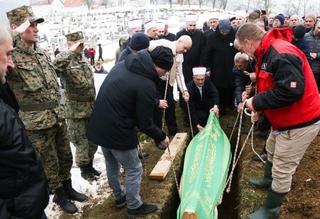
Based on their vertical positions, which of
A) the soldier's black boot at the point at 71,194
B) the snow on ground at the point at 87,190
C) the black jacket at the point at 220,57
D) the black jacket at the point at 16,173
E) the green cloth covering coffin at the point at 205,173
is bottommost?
the snow on ground at the point at 87,190

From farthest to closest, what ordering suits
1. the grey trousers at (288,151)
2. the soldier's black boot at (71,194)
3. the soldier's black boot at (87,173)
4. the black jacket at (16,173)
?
the soldier's black boot at (87,173) → the soldier's black boot at (71,194) → the grey trousers at (288,151) → the black jacket at (16,173)

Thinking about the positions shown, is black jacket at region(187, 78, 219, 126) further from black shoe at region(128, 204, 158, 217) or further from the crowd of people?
black shoe at region(128, 204, 158, 217)

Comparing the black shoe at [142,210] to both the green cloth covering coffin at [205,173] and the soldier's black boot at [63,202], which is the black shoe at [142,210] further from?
the soldier's black boot at [63,202]

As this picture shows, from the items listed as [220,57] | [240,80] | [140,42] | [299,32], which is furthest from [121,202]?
[299,32]

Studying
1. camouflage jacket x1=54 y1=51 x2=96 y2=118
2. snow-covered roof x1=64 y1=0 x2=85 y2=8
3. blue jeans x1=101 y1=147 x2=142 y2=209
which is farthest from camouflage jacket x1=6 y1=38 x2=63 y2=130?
snow-covered roof x1=64 y1=0 x2=85 y2=8

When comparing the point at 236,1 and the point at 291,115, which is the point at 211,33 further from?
the point at 236,1

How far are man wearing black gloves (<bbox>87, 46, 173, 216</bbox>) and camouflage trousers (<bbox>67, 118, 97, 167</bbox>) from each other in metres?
1.10

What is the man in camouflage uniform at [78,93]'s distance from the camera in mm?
4359

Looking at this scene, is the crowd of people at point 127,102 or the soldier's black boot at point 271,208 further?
the soldier's black boot at point 271,208

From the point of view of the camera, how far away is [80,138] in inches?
188

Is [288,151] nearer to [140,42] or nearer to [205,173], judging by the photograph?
[205,173]

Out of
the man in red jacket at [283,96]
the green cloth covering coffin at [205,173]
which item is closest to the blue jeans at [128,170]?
the green cloth covering coffin at [205,173]

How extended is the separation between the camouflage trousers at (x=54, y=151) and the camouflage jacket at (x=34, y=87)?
5.1 inches

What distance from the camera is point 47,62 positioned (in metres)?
3.86
